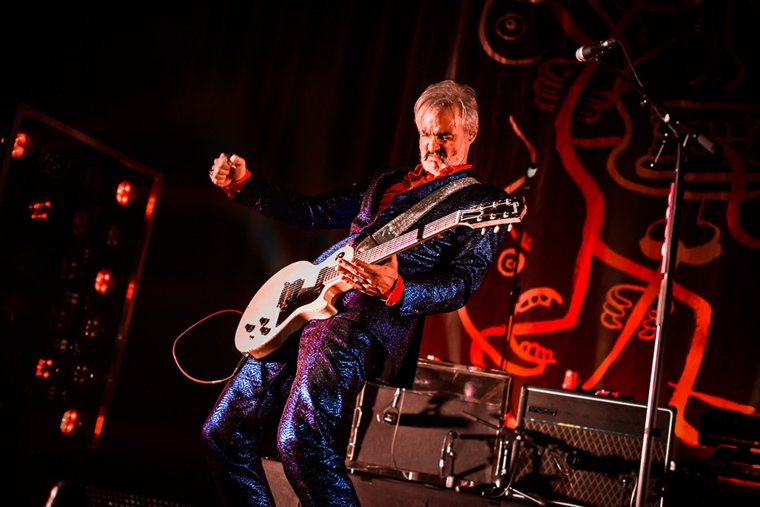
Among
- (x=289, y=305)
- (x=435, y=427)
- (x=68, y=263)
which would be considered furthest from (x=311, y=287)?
(x=68, y=263)

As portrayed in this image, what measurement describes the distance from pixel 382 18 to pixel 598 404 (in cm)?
313

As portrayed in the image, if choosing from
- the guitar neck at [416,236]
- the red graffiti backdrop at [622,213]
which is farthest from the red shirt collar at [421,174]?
the red graffiti backdrop at [622,213]

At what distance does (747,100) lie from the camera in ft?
15.3

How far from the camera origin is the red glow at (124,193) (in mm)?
4625

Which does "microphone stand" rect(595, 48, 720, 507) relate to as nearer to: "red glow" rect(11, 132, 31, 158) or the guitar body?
the guitar body

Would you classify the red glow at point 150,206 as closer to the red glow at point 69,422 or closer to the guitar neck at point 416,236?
the red glow at point 69,422

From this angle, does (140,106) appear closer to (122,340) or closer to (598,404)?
(122,340)

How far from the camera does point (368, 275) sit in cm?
220

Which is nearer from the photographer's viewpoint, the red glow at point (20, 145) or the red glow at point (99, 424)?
the red glow at point (20, 145)


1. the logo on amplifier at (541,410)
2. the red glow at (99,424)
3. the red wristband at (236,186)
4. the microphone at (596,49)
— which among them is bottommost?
the red glow at (99,424)

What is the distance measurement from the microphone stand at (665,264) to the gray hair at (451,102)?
506 mm

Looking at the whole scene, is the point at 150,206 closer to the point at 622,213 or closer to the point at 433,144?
the point at 433,144

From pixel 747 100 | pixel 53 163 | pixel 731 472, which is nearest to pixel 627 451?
pixel 731 472

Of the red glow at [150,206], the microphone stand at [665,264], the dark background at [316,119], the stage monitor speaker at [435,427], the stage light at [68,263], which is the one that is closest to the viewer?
the microphone stand at [665,264]
